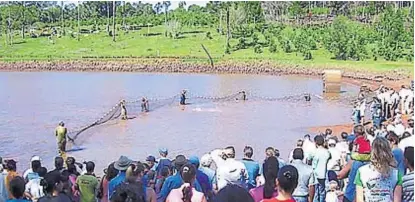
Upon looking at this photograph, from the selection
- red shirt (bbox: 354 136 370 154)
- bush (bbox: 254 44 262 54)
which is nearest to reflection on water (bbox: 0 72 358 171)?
red shirt (bbox: 354 136 370 154)

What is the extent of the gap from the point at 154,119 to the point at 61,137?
7.80 m

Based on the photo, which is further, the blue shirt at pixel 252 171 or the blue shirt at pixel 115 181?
the blue shirt at pixel 252 171

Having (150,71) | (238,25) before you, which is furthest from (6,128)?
(238,25)

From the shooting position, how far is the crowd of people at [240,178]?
483 cm

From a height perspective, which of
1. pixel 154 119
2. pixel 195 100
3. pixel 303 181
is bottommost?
pixel 154 119

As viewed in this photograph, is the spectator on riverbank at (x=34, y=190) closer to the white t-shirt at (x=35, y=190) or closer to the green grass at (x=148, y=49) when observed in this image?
the white t-shirt at (x=35, y=190)

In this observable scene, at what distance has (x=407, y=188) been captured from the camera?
5590 millimetres

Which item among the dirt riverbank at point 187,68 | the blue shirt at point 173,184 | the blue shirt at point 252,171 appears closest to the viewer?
the blue shirt at point 173,184

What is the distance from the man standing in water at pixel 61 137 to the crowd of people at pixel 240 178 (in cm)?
821

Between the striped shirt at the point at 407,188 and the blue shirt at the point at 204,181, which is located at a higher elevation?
the striped shirt at the point at 407,188

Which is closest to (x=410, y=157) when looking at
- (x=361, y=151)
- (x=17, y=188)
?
(x=361, y=151)

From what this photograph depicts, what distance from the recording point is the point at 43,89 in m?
39.4

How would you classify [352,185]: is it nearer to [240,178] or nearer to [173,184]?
[240,178]

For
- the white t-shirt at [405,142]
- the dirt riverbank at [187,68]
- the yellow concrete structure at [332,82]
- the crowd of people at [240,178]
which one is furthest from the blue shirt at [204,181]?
the dirt riverbank at [187,68]
